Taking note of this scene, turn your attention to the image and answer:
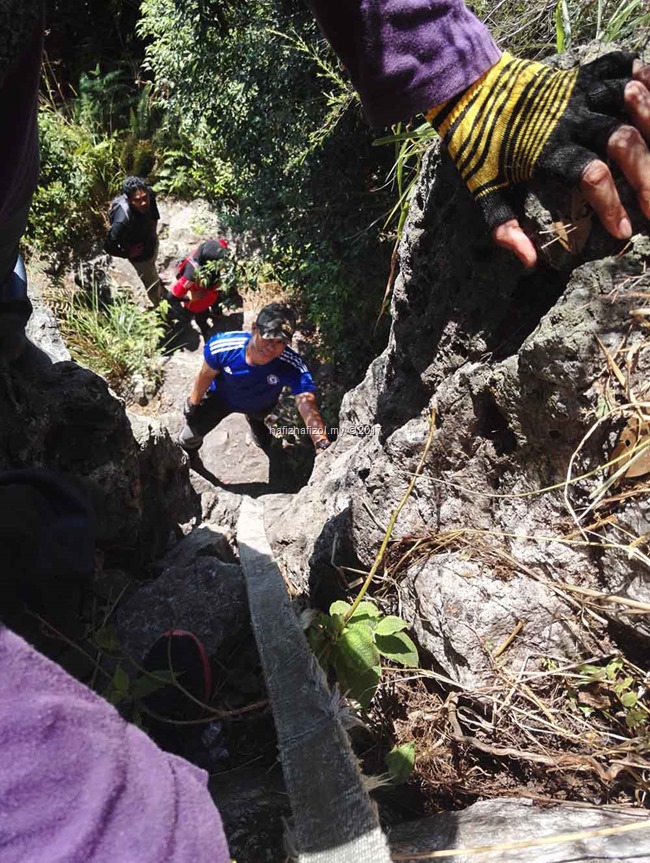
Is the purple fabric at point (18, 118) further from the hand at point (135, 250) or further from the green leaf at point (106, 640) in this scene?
the hand at point (135, 250)

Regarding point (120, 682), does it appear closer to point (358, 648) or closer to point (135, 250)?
point (358, 648)

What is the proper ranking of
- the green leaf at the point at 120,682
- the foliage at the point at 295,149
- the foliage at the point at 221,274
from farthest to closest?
the foliage at the point at 221,274 < the foliage at the point at 295,149 < the green leaf at the point at 120,682

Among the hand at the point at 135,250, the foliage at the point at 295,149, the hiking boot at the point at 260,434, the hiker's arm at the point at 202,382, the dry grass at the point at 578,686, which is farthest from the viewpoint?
the hand at the point at 135,250

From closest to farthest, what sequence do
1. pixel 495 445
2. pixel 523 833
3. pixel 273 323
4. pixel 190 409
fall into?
1. pixel 523 833
2. pixel 495 445
3. pixel 273 323
4. pixel 190 409

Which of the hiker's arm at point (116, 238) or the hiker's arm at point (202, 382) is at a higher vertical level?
the hiker's arm at point (116, 238)

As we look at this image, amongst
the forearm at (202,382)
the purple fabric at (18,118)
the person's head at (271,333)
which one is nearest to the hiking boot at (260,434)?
the forearm at (202,382)

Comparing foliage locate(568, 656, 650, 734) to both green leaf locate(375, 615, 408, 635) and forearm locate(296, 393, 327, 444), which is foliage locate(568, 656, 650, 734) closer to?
green leaf locate(375, 615, 408, 635)

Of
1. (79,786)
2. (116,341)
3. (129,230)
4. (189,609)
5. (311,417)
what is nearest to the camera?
(79,786)

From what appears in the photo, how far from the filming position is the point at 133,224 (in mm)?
5664

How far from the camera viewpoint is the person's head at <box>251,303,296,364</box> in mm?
3887

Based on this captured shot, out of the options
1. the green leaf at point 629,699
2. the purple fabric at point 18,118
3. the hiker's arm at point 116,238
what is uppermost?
the purple fabric at point 18,118

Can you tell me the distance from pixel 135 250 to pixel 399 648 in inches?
208

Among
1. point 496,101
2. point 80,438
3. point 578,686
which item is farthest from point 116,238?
point 578,686

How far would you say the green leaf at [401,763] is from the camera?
1464mm
